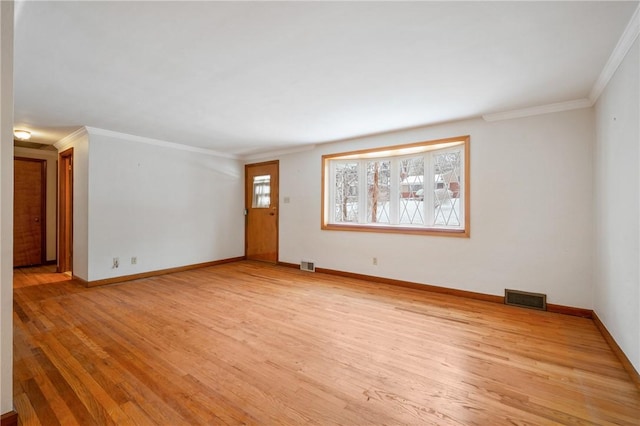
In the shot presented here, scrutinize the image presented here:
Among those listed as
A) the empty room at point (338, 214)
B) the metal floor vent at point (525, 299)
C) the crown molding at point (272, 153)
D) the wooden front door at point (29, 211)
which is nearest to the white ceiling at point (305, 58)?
the empty room at point (338, 214)

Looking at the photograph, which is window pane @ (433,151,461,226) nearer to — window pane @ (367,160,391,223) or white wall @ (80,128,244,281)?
window pane @ (367,160,391,223)

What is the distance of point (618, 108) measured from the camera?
2123 mm

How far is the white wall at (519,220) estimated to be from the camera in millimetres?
2881

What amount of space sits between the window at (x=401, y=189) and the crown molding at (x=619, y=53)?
1.25 m

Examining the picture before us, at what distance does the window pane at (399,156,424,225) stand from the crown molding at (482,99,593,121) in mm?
1025

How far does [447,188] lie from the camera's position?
3773mm

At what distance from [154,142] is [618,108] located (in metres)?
5.71

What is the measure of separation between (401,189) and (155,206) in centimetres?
410

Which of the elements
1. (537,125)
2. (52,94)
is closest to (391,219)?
(537,125)

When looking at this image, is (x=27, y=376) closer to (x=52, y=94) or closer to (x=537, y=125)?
(x=52, y=94)

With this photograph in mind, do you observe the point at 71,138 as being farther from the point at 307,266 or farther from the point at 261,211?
the point at 307,266

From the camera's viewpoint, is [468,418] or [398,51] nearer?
[468,418]

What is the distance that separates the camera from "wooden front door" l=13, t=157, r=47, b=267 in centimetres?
516

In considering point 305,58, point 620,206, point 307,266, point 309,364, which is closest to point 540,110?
point 620,206
